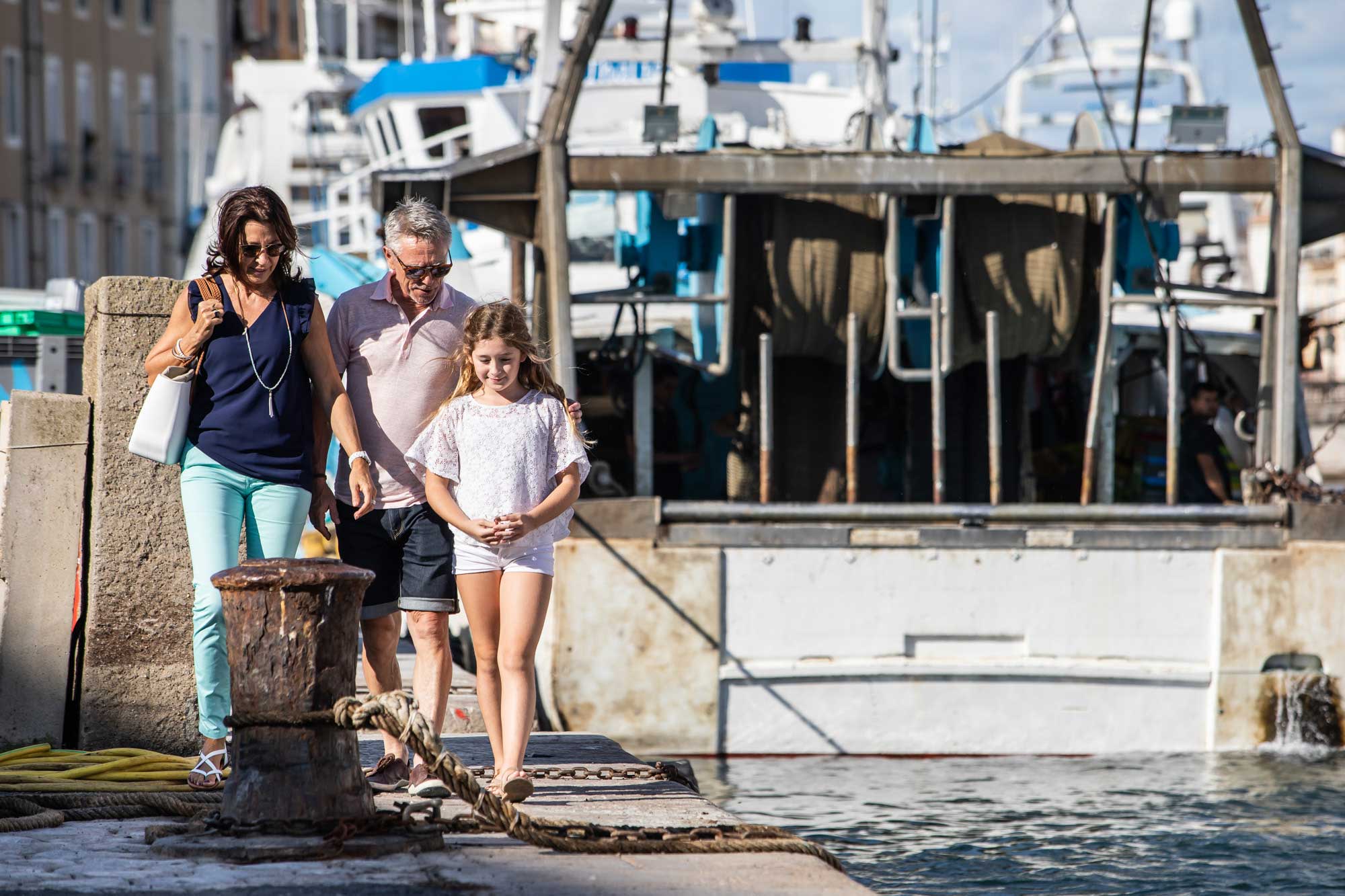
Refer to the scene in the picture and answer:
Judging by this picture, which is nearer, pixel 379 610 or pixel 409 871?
pixel 409 871

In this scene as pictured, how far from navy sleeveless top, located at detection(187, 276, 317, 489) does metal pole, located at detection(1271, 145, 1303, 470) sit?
6256 mm

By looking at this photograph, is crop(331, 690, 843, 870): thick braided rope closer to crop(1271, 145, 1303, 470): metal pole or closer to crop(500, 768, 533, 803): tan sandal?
crop(500, 768, 533, 803): tan sandal

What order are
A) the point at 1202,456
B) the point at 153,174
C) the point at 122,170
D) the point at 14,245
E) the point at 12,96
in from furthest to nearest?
the point at 153,174
the point at 122,170
the point at 14,245
the point at 12,96
the point at 1202,456

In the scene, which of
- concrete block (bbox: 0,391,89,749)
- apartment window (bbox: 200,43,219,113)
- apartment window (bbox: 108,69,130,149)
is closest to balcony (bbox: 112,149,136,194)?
apartment window (bbox: 108,69,130,149)

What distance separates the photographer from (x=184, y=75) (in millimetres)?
51188

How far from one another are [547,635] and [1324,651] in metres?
4.06

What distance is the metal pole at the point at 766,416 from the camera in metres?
9.91

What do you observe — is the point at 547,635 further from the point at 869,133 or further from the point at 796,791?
the point at 869,133

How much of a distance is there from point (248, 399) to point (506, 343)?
2.57 ft

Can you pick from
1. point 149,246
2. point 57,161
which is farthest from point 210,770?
point 149,246

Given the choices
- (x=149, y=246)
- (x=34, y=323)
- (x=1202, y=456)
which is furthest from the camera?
(x=149, y=246)

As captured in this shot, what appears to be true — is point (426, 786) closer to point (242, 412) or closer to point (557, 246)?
point (242, 412)

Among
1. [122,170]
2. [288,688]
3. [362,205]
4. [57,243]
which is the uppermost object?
[122,170]

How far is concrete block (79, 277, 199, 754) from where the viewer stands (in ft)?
20.2
